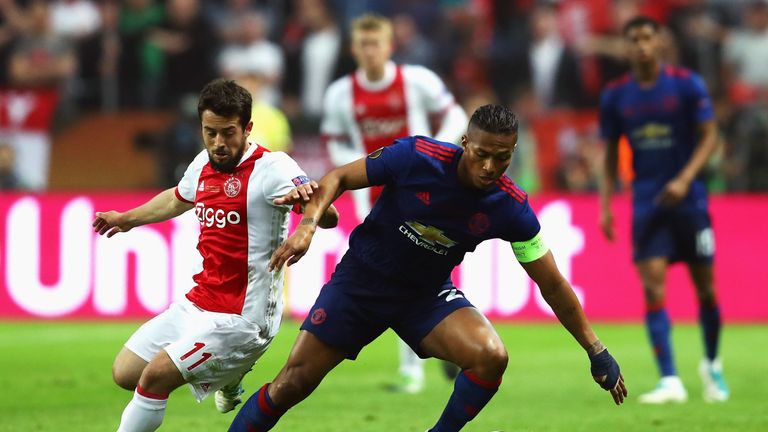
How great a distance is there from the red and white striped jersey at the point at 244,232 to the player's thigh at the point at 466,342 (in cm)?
85

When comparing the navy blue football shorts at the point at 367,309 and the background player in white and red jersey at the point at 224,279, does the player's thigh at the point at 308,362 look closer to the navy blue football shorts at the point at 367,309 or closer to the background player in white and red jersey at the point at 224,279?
the navy blue football shorts at the point at 367,309

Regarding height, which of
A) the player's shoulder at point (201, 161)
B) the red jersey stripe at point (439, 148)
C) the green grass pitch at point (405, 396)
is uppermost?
the red jersey stripe at point (439, 148)

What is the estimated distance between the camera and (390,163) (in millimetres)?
6266

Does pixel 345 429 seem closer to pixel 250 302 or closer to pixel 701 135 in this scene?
pixel 250 302

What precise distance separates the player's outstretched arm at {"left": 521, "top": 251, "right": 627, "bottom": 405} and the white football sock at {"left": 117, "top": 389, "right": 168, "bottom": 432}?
192 cm

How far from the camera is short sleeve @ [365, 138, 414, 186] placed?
6.21 meters

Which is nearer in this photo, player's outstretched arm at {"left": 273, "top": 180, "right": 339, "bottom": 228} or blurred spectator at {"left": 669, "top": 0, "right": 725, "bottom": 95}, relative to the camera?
player's outstretched arm at {"left": 273, "top": 180, "right": 339, "bottom": 228}

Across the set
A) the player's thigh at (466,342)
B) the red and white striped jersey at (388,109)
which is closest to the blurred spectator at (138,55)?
the red and white striped jersey at (388,109)

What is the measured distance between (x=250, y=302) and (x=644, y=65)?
409 centimetres

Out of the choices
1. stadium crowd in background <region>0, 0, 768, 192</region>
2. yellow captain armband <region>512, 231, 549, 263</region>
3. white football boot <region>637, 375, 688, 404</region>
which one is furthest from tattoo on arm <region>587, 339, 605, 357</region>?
stadium crowd in background <region>0, 0, 768, 192</region>

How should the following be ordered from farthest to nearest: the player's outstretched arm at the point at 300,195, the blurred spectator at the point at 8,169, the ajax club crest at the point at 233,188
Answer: the blurred spectator at the point at 8,169
the ajax club crest at the point at 233,188
the player's outstretched arm at the point at 300,195

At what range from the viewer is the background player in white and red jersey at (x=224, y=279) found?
635cm

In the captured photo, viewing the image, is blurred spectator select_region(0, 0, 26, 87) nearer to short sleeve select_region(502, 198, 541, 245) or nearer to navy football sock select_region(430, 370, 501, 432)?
navy football sock select_region(430, 370, 501, 432)

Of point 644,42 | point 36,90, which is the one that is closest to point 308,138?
point 36,90
